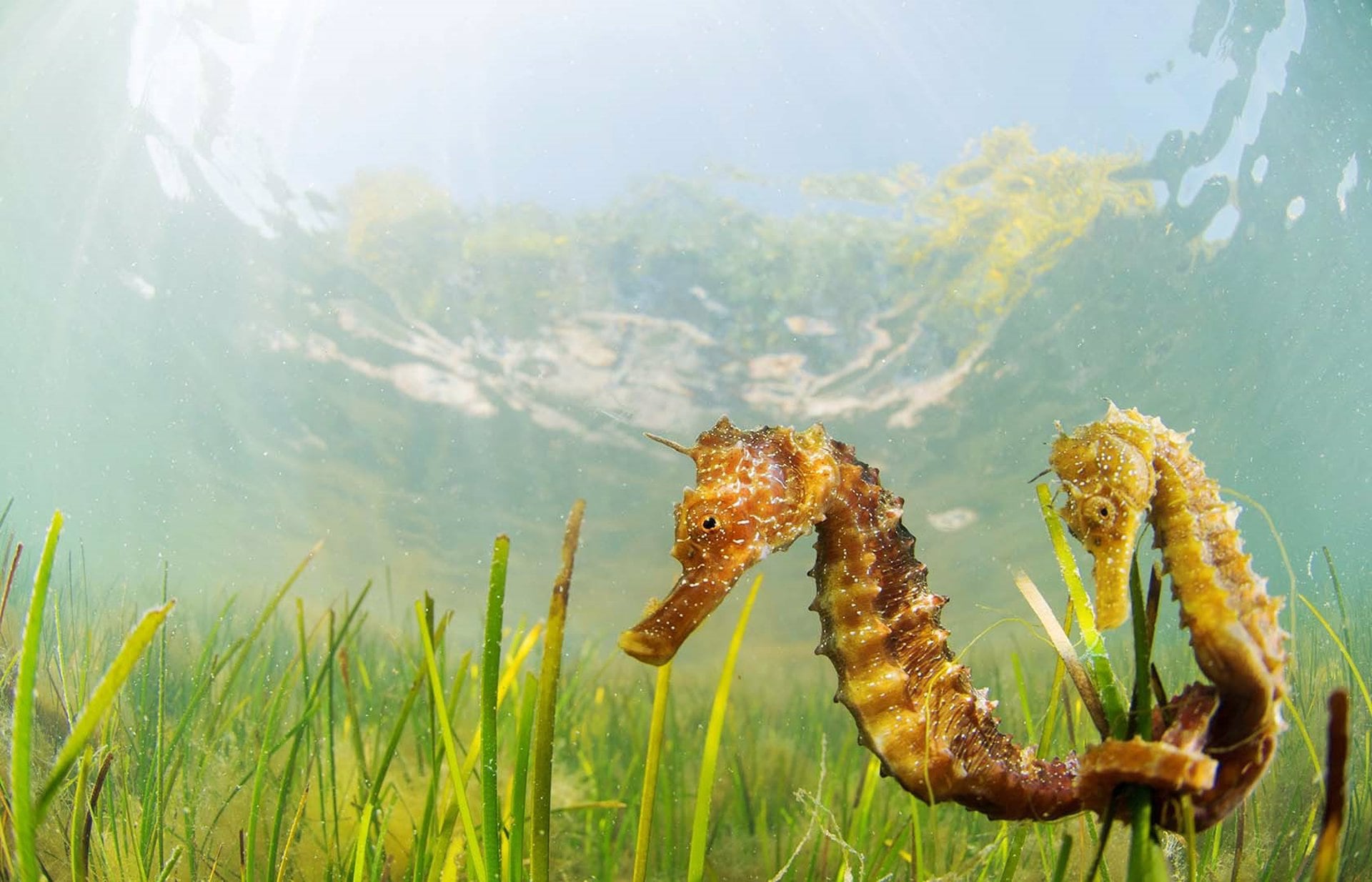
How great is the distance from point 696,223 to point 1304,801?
1304 centimetres

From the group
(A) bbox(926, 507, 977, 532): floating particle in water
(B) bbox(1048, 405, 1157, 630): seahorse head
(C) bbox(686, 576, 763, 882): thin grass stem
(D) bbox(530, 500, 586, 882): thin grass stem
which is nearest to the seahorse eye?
(B) bbox(1048, 405, 1157, 630): seahorse head

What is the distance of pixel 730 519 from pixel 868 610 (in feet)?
1.21

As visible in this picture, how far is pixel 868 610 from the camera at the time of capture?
5.04 ft

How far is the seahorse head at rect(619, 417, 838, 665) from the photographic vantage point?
1433 mm

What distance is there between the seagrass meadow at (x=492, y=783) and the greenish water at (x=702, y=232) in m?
8.18

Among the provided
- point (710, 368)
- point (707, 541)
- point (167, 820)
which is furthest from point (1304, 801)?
point (710, 368)

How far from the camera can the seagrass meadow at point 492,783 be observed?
124 cm

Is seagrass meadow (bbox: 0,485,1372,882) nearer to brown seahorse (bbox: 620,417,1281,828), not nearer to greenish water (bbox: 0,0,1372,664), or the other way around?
brown seahorse (bbox: 620,417,1281,828)

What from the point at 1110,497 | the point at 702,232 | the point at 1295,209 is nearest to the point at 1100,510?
the point at 1110,497

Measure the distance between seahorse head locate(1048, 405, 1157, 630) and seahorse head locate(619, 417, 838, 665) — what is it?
48 centimetres

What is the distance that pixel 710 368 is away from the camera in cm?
1723

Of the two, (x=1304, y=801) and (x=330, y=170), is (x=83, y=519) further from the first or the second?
(x=1304, y=801)

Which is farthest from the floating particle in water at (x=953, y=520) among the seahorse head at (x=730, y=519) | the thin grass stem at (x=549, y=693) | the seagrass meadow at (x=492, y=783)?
the thin grass stem at (x=549, y=693)

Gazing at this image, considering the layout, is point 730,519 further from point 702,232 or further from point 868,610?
point 702,232
